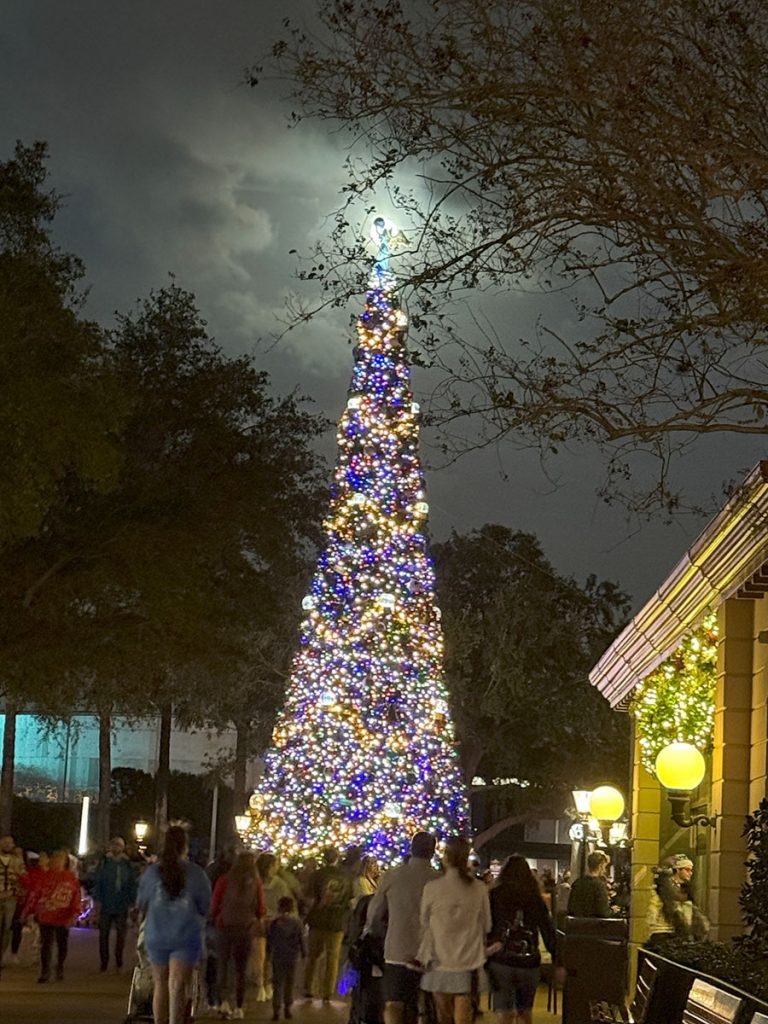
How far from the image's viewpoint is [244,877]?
1858 cm

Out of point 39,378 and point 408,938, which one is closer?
point 408,938

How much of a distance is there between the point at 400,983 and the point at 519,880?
128 cm

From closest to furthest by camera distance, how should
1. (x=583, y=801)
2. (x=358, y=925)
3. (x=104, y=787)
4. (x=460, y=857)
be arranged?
(x=460, y=857), (x=358, y=925), (x=583, y=801), (x=104, y=787)

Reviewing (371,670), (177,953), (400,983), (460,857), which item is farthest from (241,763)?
(460,857)

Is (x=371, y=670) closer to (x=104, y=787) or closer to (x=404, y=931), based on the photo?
(x=104, y=787)

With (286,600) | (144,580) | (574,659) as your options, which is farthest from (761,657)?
(574,659)

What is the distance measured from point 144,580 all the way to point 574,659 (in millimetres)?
28740

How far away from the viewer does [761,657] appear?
16219 mm

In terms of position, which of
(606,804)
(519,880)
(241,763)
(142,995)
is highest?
(241,763)

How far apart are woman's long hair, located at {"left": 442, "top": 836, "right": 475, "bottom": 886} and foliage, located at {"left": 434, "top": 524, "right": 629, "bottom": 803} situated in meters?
39.6

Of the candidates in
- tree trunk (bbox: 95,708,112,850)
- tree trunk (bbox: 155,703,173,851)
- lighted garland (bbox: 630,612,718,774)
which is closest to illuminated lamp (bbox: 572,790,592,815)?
lighted garland (bbox: 630,612,718,774)

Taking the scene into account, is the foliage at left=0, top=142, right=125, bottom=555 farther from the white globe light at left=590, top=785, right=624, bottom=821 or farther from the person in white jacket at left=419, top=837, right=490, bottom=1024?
the person in white jacket at left=419, top=837, right=490, bottom=1024

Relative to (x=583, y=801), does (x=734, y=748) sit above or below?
above

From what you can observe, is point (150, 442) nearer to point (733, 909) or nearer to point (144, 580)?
point (144, 580)
